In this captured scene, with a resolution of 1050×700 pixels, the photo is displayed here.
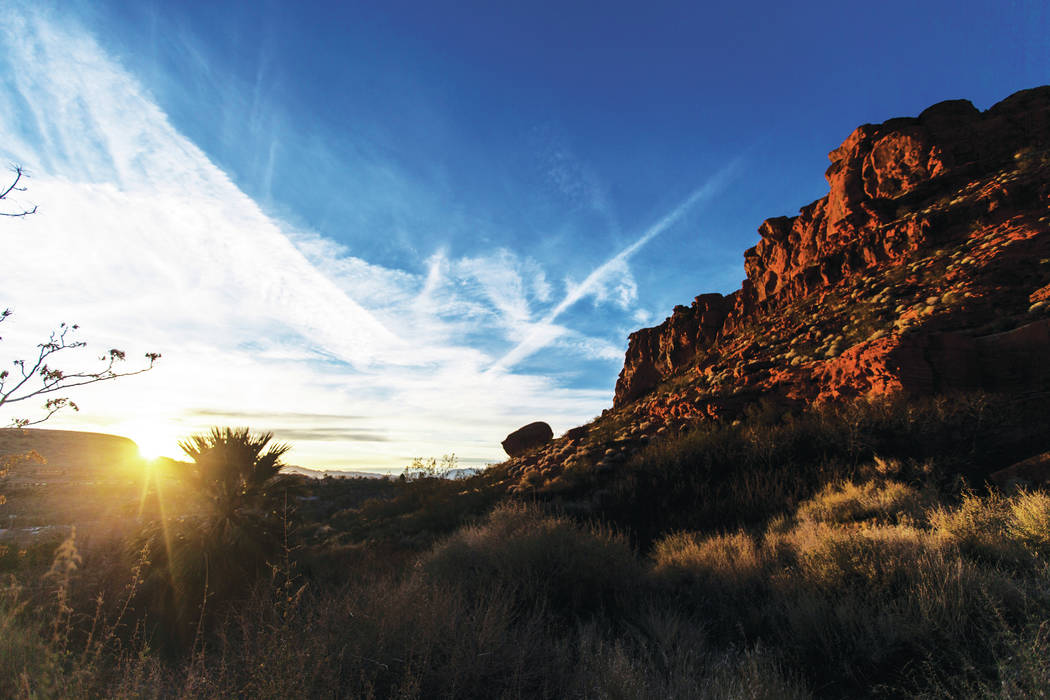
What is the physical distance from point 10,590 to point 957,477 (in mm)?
12395

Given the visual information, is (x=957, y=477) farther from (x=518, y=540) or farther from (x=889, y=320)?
(x=889, y=320)

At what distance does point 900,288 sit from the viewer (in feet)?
38.6

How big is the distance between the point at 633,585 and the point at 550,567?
1.01 metres

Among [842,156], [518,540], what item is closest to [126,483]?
[518,540]

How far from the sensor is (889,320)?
412 inches

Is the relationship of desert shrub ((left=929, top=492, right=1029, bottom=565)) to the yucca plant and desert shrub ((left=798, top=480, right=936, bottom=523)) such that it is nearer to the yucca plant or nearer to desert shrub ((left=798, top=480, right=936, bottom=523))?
desert shrub ((left=798, top=480, right=936, bottom=523))

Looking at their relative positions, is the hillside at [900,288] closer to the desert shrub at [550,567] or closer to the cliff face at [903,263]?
the cliff face at [903,263]

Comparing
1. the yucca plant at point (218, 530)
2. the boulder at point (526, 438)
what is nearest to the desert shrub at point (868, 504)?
the yucca plant at point (218, 530)

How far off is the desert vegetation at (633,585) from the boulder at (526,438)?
61.7 ft

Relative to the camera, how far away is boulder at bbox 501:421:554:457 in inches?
1133

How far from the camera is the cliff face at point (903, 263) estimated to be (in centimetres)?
855

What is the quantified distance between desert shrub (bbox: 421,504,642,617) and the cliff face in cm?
708

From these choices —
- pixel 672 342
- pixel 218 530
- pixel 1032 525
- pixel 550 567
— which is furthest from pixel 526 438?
pixel 1032 525

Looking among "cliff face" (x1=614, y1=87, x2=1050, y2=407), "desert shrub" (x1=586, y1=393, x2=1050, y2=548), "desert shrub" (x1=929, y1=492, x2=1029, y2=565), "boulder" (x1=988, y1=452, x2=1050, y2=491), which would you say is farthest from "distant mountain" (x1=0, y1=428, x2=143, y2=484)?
"boulder" (x1=988, y1=452, x2=1050, y2=491)
